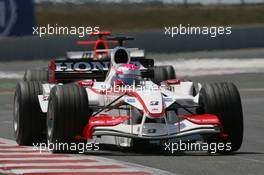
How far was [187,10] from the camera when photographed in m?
45.2

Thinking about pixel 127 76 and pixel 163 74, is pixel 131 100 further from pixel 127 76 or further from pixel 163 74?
pixel 163 74

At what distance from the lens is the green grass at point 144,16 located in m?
42.0

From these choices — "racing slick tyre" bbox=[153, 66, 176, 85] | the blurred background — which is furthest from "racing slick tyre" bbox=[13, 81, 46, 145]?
the blurred background

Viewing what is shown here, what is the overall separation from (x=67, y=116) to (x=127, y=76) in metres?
1.81

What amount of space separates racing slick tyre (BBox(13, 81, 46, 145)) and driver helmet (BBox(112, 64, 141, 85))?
1.30m

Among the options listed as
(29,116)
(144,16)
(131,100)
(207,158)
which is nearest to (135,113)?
(131,100)

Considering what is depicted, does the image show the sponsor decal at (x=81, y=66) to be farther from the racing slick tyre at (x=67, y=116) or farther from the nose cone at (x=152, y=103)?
the nose cone at (x=152, y=103)

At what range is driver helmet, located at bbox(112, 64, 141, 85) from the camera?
16969 millimetres

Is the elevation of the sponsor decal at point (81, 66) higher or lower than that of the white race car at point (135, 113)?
higher

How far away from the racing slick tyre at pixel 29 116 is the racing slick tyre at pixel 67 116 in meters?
1.68

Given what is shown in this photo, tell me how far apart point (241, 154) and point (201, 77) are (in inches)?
816

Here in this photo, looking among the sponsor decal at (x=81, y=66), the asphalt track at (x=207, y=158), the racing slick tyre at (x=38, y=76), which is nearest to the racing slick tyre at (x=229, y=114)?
the asphalt track at (x=207, y=158)

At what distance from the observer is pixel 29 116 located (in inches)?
683

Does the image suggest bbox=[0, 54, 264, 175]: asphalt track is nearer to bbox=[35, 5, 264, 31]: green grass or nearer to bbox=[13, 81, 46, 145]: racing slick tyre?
bbox=[13, 81, 46, 145]: racing slick tyre
